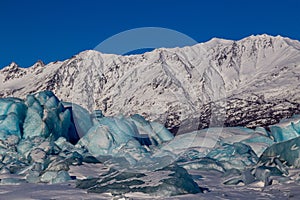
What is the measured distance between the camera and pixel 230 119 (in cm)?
13038

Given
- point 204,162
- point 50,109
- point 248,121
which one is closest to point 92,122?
point 50,109

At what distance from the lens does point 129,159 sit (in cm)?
2123

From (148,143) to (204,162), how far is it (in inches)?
410

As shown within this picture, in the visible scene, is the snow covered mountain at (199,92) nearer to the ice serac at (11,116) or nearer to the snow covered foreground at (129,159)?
the snow covered foreground at (129,159)

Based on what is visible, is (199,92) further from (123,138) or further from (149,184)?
(149,184)

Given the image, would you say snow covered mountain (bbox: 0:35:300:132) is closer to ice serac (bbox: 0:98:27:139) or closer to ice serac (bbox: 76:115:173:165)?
ice serac (bbox: 76:115:173:165)

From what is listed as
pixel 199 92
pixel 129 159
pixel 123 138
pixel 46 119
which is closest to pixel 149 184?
pixel 129 159

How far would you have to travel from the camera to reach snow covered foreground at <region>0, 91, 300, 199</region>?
12664mm

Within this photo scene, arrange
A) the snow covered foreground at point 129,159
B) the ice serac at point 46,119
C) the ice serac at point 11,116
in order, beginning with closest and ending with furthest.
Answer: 1. the snow covered foreground at point 129,159
2. the ice serac at point 11,116
3. the ice serac at point 46,119

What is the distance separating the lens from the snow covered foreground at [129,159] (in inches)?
499

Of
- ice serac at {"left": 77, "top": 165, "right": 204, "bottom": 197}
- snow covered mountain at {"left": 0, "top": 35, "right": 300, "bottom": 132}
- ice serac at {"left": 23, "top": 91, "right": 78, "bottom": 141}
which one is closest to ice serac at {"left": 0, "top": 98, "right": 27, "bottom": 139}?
ice serac at {"left": 23, "top": 91, "right": 78, "bottom": 141}

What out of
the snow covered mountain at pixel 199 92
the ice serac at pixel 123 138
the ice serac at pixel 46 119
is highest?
the snow covered mountain at pixel 199 92

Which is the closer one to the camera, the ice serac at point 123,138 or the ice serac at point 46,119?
the ice serac at point 123,138

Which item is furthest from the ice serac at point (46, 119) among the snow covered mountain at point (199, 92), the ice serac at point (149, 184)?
the snow covered mountain at point (199, 92)
